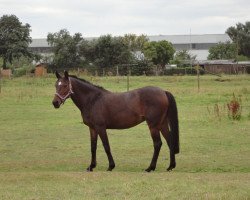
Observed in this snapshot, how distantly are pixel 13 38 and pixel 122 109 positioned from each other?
193 feet

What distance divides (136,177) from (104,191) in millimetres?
1828

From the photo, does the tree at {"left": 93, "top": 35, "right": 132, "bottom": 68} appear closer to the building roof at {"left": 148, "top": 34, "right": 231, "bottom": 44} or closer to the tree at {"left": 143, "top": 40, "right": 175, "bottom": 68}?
the tree at {"left": 143, "top": 40, "right": 175, "bottom": 68}

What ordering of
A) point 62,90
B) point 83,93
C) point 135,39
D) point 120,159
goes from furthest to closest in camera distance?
1. point 135,39
2. point 120,159
3. point 83,93
4. point 62,90

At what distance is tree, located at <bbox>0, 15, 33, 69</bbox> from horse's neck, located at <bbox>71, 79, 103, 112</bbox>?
57255mm

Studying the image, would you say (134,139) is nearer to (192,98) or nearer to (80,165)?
(80,165)

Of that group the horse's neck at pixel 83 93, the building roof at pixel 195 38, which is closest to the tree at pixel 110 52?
the horse's neck at pixel 83 93

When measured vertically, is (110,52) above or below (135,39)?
below

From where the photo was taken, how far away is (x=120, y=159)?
45.5 feet

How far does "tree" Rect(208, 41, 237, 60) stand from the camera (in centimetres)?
10117

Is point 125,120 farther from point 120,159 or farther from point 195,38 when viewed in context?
point 195,38

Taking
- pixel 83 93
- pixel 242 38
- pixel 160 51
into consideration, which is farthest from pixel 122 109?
pixel 242 38

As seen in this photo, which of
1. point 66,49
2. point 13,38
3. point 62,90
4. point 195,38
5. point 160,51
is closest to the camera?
point 62,90

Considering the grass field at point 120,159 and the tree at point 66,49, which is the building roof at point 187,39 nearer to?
the tree at point 66,49

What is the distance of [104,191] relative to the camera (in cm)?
908
